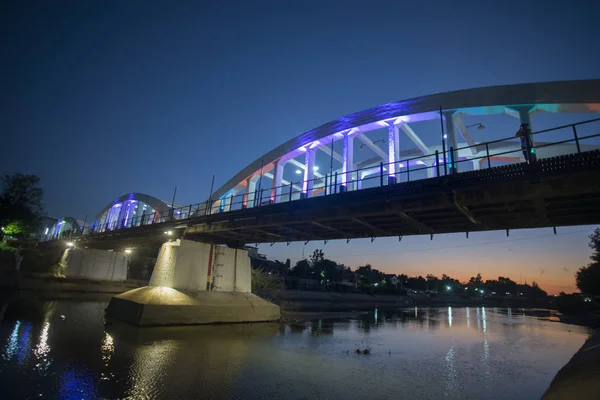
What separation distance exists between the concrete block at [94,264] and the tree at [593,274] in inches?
3165

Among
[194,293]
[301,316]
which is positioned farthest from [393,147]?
[194,293]

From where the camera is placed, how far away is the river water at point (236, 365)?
9.27 metres

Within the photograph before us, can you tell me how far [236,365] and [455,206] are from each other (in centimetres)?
1143

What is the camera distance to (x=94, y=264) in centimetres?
5125

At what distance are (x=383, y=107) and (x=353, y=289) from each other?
7332cm

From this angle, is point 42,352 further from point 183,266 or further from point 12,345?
point 183,266

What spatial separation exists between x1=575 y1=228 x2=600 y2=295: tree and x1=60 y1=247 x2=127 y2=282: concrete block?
264 ft

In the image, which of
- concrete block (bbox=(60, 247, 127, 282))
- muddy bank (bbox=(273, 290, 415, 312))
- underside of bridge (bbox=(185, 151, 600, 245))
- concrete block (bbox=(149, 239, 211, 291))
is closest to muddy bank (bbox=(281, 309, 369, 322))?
concrete block (bbox=(149, 239, 211, 291))

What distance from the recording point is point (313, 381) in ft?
35.9

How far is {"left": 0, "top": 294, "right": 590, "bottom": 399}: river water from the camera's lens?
30.4 feet

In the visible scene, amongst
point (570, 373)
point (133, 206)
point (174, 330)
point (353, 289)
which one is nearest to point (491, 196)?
point (570, 373)

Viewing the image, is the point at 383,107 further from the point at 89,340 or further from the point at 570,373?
the point at 89,340

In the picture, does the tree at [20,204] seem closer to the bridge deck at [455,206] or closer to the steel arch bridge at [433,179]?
the steel arch bridge at [433,179]

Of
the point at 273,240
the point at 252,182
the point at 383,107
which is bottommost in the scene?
the point at 273,240
